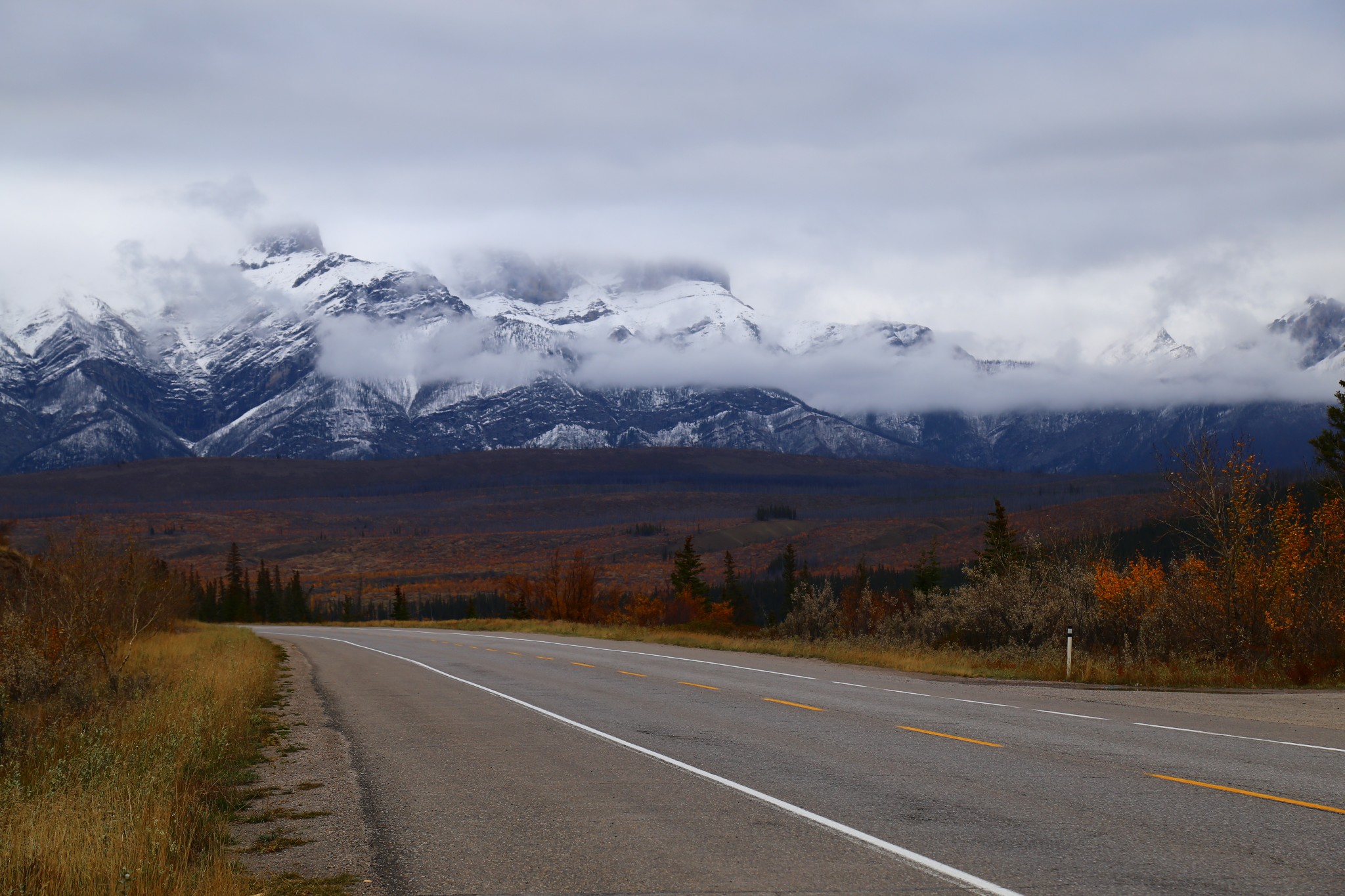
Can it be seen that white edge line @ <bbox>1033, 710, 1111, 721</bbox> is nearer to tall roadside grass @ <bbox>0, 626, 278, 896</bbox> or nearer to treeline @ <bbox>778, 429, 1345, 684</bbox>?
treeline @ <bbox>778, 429, 1345, 684</bbox>

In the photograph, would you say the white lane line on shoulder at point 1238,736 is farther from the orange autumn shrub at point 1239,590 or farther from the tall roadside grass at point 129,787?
the tall roadside grass at point 129,787

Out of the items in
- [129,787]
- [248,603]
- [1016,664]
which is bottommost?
[248,603]

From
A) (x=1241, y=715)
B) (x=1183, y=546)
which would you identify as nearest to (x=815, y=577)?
(x=1183, y=546)

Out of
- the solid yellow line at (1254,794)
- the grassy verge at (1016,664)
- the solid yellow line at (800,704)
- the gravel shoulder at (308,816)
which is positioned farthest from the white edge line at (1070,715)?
the gravel shoulder at (308,816)

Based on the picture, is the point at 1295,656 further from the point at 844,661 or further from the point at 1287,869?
the point at 1287,869

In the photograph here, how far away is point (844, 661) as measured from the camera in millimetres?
27297

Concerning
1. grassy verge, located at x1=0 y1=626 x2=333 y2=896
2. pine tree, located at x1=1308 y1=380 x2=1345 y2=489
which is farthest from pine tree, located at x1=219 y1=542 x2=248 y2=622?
grassy verge, located at x1=0 y1=626 x2=333 y2=896

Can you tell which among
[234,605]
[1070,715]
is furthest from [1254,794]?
[234,605]

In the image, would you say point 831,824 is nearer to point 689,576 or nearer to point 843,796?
point 843,796

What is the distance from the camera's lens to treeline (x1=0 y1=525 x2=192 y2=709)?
16469 millimetres

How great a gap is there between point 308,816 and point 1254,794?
802 cm

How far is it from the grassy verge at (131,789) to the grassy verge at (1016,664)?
Result: 47.4ft

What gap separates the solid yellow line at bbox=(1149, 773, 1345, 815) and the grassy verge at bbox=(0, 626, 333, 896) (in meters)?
7.58

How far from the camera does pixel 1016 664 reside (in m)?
23.9
